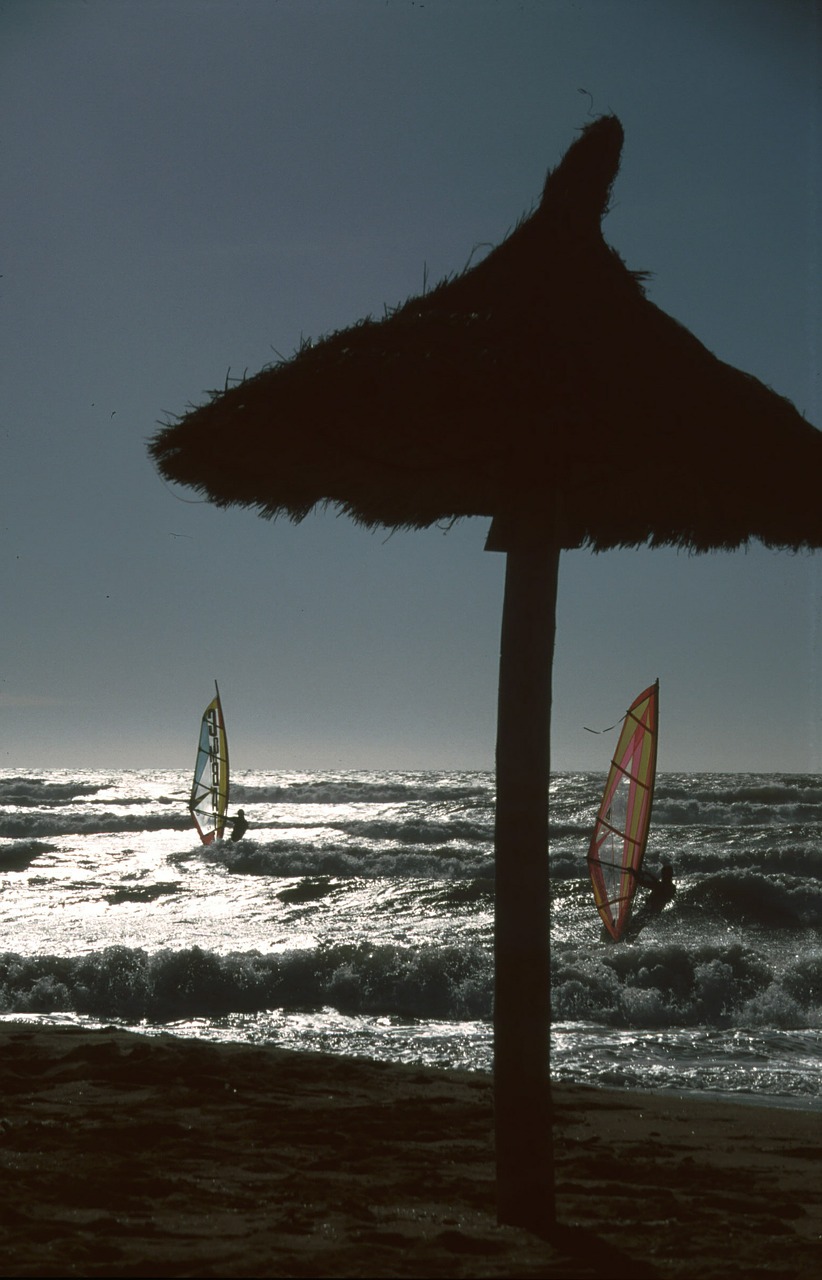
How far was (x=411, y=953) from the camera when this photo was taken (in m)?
10.7

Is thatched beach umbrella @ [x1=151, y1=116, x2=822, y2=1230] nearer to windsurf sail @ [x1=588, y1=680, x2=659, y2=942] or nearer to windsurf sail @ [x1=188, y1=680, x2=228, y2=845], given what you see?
windsurf sail @ [x1=588, y1=680, x2=659, y2=942]

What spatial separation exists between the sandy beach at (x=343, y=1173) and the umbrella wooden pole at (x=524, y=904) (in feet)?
0.75

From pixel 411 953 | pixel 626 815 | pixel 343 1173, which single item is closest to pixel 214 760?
pixel 411 953

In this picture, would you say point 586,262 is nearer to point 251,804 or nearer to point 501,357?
point 501,357

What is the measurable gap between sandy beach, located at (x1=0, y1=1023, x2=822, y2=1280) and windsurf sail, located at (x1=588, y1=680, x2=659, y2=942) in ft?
3.87

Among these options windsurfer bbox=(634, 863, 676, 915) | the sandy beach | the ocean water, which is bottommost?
the ocean water


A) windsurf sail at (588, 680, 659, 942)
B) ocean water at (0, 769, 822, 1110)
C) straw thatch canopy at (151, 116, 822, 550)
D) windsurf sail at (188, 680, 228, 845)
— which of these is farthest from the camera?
windsurf sail at (188, 680, 228, 845)

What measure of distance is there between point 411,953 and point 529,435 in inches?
336

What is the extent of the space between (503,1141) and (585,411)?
2.19 m

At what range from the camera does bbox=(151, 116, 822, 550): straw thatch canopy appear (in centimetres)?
305

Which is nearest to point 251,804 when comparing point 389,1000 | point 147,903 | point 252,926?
point 147,903

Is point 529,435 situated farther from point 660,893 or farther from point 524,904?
point 660,893

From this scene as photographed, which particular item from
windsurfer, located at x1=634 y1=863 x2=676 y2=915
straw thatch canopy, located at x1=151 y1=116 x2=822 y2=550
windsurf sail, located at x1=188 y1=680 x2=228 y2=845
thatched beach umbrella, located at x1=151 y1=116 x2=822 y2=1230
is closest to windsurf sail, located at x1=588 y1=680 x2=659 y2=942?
windsurfer, located at x1=634 y1=863 x2=676 y2=915

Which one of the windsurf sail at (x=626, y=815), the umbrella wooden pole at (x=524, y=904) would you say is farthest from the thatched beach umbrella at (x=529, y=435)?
the windsurf sail at (x=626, y=815)
